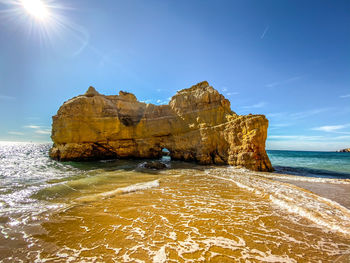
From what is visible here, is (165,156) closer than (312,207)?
No

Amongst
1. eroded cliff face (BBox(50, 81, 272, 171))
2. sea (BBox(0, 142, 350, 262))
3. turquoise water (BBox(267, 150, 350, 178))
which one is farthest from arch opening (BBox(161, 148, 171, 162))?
Result: sea (BBox(0, 142, 350, 262))

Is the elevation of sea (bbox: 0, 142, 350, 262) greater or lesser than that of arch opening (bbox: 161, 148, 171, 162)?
lesser

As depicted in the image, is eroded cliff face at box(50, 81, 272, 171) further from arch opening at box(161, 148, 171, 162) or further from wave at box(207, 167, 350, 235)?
wave at box(207, 167, 350, 235)

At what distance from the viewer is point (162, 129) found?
22703mm

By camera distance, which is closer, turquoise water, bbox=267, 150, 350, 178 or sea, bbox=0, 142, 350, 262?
sea, bbox=0, 142, 350, 262

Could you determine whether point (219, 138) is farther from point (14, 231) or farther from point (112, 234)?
point (14, 231)

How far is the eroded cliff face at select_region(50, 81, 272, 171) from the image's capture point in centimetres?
1636

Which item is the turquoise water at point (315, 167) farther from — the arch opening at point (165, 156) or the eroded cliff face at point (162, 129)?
the arch opening at point (165, 156)

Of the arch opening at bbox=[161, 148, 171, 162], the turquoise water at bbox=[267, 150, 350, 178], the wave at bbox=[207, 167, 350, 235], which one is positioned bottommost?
the turquoise water at bbox=[267, 150, 350, 178]

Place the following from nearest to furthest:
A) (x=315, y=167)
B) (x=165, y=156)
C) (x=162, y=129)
→ 1. (x=315, y=167)
2. (x=162, y=129)
3. (x=165, y=156)

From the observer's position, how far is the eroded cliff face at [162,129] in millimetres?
16359

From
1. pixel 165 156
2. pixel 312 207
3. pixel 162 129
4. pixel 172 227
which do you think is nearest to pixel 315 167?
A: pixel 312 207

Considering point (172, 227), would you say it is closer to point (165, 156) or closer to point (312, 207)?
point (312, 207)

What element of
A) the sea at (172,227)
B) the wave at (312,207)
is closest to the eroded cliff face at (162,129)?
the wave at (312,207)
